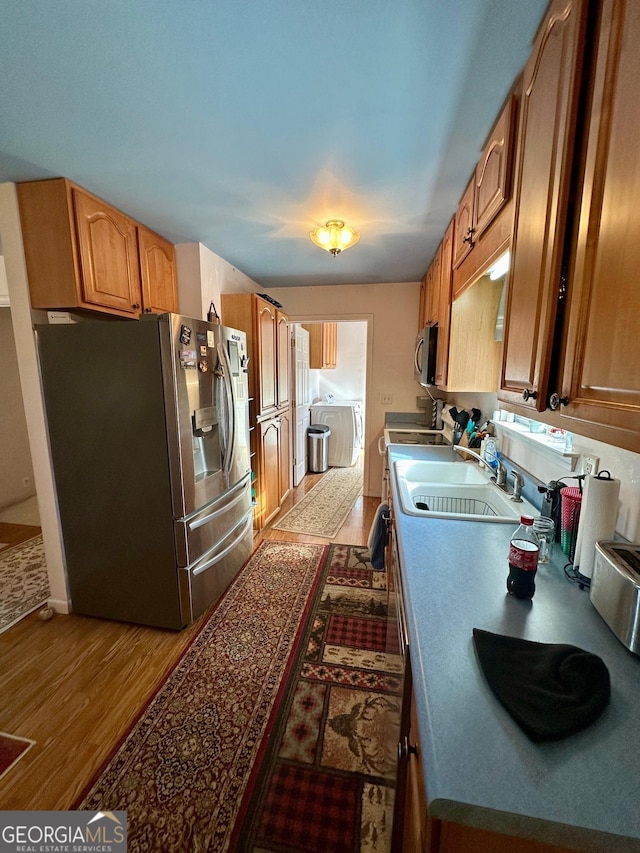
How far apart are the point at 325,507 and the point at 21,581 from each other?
2.46 meters

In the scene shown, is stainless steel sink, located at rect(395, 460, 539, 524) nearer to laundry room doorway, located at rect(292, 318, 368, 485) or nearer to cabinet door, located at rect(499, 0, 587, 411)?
cabinet door, located at rect(499, 0, 587, 411)

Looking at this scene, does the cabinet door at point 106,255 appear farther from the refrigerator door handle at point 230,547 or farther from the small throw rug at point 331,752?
the small throw rug at point 331,752

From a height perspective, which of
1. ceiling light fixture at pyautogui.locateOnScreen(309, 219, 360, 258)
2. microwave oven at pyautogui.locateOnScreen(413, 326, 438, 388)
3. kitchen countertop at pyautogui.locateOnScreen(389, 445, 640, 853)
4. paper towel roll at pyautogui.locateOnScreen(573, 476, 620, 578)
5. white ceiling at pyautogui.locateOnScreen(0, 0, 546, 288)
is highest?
white ceiling at pyautogui.locateOnScreen(0, 0, 546, 288)

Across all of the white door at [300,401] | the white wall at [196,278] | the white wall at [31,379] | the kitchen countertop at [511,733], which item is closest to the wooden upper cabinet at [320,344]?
the white door at [300,401]

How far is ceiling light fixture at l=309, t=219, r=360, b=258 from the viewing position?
6.35 feet

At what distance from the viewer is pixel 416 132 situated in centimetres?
128

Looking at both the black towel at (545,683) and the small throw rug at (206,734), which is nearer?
the black towel at (545,683)

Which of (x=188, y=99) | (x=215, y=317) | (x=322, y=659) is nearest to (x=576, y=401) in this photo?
(x=188, y=99)

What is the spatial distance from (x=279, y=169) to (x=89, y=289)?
1.13 meters

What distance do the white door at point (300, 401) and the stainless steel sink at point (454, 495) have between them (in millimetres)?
2320

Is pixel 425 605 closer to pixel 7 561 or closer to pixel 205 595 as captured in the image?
pixel 205 595

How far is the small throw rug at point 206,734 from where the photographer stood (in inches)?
41.9

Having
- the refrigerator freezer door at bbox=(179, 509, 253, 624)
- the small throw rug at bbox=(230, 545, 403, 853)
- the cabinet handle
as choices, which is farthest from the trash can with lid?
the cabinet handle

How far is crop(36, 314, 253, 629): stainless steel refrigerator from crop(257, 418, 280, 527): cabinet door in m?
0.94
